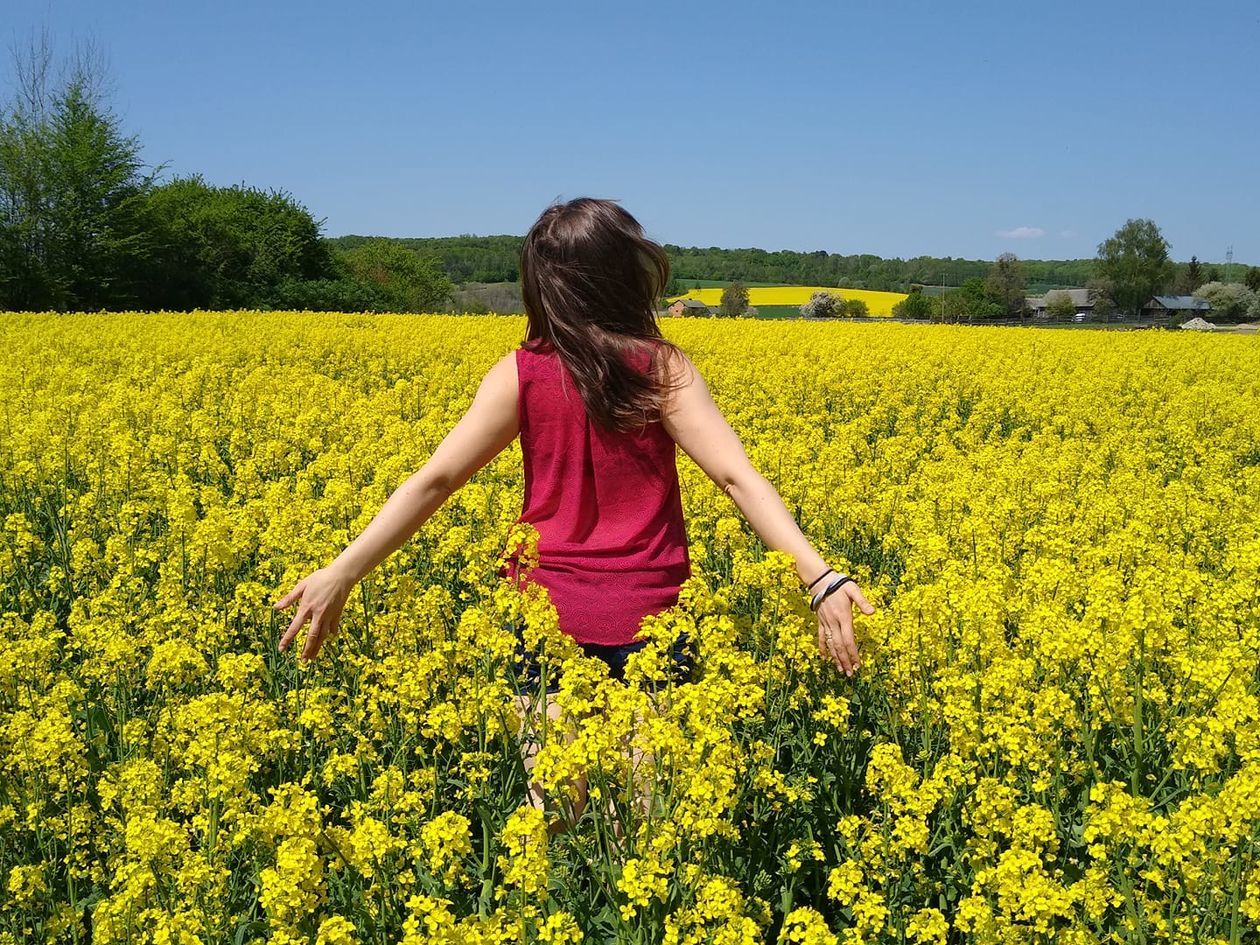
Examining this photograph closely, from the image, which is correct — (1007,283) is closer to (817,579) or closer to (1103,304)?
(1103,304)

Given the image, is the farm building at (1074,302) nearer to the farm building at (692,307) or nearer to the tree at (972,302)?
the tree at (972,302)

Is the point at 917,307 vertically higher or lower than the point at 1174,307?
lower

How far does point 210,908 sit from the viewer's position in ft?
8.41

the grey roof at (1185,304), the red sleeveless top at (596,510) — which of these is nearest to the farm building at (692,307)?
the grey roof at (1185,304)

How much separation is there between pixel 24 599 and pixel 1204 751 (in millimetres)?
4758

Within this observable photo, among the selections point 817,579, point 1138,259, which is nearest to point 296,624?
point 817,579

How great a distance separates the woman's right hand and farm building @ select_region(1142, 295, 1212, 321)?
Answer: 6703cm

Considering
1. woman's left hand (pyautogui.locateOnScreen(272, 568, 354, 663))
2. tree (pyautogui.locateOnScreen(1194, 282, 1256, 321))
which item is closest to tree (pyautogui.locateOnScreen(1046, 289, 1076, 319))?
tree (pyautogui.locateOnScreen(1194, 282, 1256, 321))

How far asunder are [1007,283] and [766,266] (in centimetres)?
1806

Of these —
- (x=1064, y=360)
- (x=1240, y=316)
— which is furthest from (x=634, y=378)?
(x=1240, y=316)

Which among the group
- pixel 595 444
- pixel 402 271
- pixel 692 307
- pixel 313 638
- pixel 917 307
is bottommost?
pixel 313 638

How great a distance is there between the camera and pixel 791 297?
6400cm

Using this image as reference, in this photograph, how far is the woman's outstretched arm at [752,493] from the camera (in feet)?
9.50

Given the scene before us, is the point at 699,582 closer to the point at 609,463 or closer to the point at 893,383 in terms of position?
the point at 609,463
